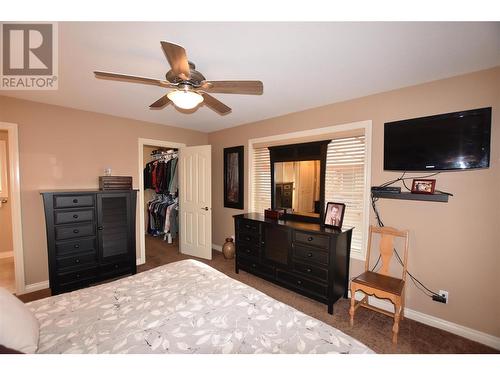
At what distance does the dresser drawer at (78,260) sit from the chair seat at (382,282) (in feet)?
9.84

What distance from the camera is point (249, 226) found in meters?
2.97

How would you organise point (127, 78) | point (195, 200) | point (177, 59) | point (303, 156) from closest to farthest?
point (177, 59) → point (127, 78) → point (303, 156) → point (195, 200)

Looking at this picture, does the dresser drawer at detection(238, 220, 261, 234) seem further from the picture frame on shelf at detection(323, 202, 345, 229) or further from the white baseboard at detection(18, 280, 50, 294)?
the white baseboard at detection(18, 280, 50, 294)

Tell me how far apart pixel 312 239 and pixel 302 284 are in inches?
22.1

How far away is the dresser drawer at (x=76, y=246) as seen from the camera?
2.35 metres

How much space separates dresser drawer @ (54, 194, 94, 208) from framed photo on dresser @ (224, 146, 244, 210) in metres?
2.07

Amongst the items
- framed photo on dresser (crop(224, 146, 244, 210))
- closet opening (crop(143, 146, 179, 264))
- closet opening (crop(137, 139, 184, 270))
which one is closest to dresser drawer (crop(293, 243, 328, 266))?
framed photo on dresser (crop(224, 146, 244, 210))

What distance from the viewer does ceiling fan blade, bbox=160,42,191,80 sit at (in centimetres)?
109

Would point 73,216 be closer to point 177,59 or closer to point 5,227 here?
point 177,59

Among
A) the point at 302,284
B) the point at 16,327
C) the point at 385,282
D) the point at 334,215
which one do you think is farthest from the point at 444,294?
the point at 16,327

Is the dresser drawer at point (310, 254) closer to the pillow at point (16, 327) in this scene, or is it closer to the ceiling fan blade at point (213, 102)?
the ceiling fan blade at point (213, 102)

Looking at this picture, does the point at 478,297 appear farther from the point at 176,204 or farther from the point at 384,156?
the point at 176,204

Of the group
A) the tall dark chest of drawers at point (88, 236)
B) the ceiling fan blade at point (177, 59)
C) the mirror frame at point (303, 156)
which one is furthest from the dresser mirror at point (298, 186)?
the tall dark chest of drawers at point (88, 236)
